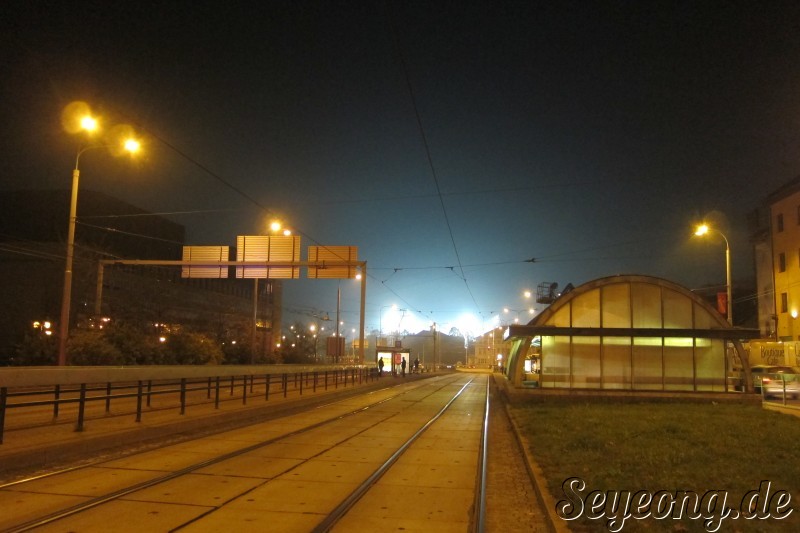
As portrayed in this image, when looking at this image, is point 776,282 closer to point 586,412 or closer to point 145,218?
point 586,412

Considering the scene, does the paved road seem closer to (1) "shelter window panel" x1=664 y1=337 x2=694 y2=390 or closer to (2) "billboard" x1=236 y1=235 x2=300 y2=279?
(1) "shelter window panel" x1=664 y1=337 x2=694 y2=390

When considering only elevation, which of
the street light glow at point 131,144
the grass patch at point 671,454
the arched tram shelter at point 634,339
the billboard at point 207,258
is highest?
the street light glow at point 131,144

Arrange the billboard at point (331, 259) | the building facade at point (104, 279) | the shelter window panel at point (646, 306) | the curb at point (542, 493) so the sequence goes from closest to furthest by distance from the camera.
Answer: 1. the curb at point (542, 493)
2. the shelter window panel at point (646, 306)
3. the billboard at point (331, 259)
4. the building facade at point (104, 279)

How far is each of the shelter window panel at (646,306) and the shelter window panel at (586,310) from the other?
1408mm

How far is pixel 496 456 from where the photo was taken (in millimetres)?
13188

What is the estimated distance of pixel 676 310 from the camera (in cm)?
2562

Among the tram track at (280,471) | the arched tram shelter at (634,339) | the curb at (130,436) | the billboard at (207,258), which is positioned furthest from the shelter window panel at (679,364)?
the billboard at (207,258)

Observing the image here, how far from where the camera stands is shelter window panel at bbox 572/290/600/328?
25875 millimetres

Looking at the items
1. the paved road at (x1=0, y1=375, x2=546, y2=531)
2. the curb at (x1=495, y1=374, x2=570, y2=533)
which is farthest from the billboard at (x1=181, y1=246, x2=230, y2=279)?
the curb at (x1=495, y1=374, x2=570, y2=533)

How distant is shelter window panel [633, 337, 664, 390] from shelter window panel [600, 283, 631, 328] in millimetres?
929

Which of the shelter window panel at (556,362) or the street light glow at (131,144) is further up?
the street light glow at (131,144)

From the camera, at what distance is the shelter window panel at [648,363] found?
25219mm

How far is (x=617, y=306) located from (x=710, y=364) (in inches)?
162

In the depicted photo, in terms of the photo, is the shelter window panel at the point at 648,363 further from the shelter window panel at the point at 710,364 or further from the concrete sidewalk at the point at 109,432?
the concrete sidewalk at the point at 109,432
